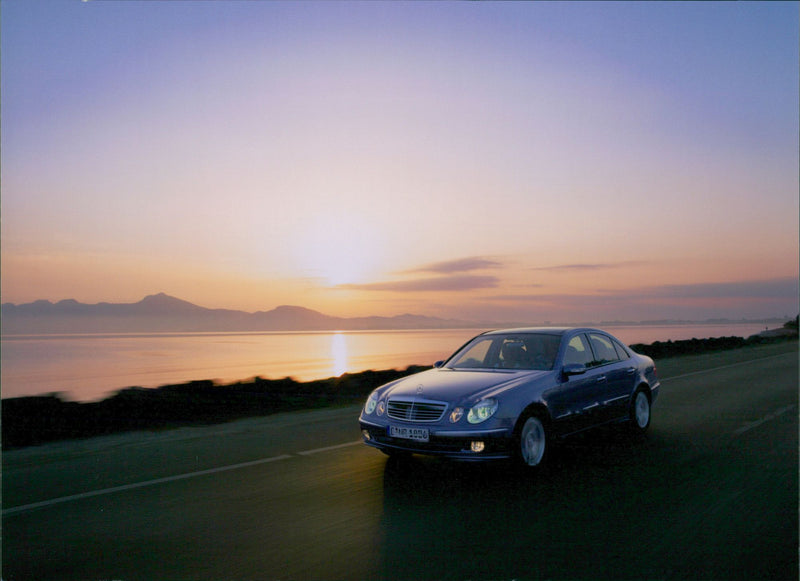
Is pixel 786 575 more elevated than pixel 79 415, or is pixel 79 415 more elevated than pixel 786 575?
pixel 79 415

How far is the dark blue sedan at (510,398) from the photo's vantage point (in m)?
7.05

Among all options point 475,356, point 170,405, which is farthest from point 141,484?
point 170,405

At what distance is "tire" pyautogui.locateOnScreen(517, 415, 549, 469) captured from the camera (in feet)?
23.7

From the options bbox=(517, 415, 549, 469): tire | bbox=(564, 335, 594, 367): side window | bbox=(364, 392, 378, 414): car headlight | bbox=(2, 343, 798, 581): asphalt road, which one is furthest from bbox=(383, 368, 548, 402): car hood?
bbox=(2, 343, 798, 581): asphalt road

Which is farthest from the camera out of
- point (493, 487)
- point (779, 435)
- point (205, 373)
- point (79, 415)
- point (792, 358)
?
point (792, 358)

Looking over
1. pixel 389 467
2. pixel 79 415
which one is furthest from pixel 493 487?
pixel 79 415

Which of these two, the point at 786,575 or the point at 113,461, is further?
the point at 113,461

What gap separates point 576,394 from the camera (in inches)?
327

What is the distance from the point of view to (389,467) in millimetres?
7664

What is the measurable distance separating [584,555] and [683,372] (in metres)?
17.8

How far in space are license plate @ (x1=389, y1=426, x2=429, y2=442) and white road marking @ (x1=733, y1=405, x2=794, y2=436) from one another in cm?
508

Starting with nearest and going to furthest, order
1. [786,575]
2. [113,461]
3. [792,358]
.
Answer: [786,575]
[113,461]
[792,358]

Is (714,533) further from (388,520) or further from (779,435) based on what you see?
(779,435)

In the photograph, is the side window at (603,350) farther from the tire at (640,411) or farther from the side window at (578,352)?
the tire at (640,411)
